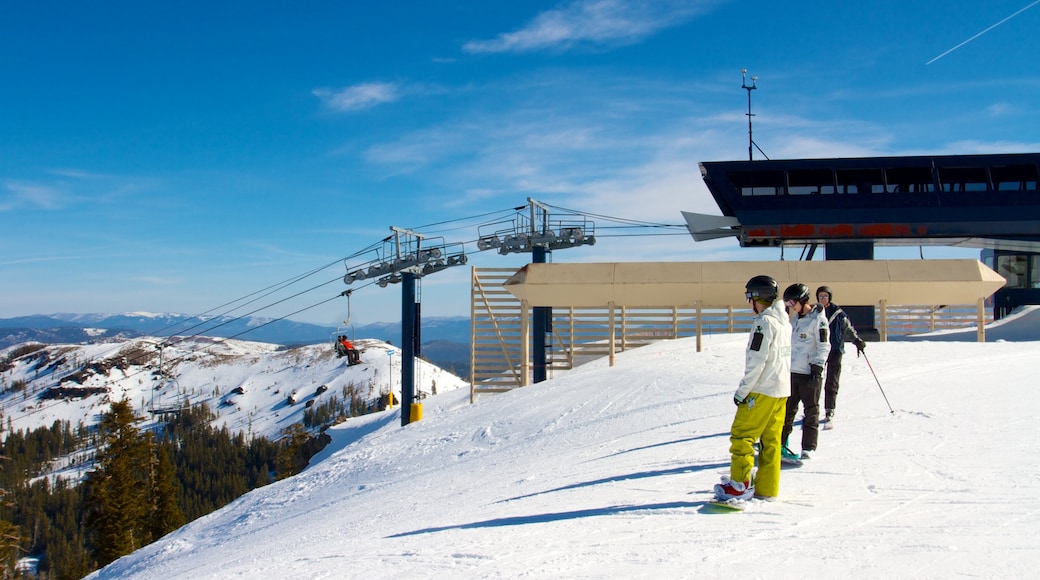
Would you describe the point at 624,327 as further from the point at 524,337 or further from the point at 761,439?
the point at 761,439

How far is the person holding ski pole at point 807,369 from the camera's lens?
7762 mm

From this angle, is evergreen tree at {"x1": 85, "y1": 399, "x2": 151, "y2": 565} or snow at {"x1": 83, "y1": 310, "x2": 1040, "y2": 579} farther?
evergreen tree at {"x1": 85, "y1": 399, "x2": 151, "y2": 565}

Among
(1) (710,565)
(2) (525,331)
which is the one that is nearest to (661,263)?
(2) (525,331)

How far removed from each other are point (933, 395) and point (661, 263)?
11.0 m

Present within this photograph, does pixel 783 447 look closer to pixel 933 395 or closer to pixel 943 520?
pixel 943 520

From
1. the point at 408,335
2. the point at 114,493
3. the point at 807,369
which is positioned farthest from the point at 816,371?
the point at 114,493

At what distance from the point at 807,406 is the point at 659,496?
2214mm

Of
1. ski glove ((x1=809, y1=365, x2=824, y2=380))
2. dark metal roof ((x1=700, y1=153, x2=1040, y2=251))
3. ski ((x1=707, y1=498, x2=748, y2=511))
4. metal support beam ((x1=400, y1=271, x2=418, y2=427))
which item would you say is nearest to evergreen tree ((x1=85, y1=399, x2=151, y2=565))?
metal support beam ((x1=400, y1=271, x2=418, y2=427))

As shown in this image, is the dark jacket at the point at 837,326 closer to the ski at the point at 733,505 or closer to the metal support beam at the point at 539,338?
the ski at the point at 733,505

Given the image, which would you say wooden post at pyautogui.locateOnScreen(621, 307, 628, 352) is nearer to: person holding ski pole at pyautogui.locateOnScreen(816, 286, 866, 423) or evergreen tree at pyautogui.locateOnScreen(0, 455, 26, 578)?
person holding ski pole at pyautogui.locateOnScreen(816, 286, 866, 423)

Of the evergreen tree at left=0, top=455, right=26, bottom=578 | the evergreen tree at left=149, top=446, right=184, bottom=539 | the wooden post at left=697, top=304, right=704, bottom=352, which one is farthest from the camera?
the evergreen tree at left=149, top=446, right=184, bottom=539

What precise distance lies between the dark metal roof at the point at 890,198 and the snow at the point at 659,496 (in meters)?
12.5

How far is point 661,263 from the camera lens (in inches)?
859

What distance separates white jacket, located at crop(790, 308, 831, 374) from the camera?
801cm
